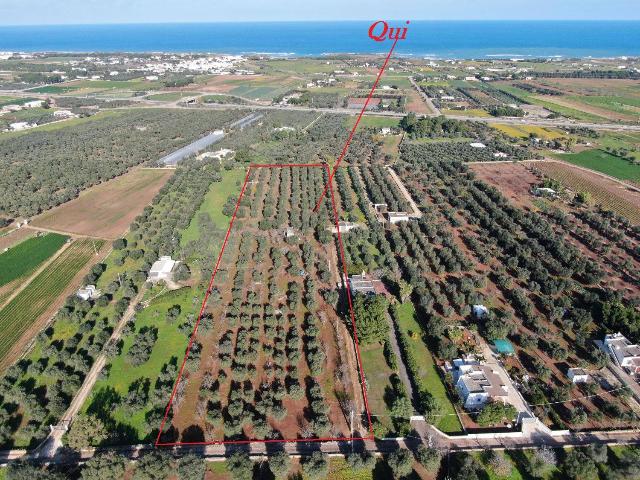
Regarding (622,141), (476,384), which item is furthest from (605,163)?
(476,384)

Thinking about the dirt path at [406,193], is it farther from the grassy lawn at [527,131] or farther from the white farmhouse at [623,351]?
the grassy lawn at [527,131]

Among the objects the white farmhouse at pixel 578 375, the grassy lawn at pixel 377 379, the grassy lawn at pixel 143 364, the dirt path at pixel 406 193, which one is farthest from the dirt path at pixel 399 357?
the dirt path at pixel 406 193

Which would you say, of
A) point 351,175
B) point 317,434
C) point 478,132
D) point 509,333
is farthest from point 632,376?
point 478,132

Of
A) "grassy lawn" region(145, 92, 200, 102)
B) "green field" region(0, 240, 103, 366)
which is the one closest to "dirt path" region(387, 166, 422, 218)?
"green field" region(0, 240, 103, 366)

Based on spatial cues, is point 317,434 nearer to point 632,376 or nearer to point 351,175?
point 632,376

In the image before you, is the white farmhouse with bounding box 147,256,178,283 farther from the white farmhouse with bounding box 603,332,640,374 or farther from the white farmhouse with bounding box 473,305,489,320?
the white farmhouse with bounding box 603,332,640,374

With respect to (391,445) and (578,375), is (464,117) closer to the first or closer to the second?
(578,375)
